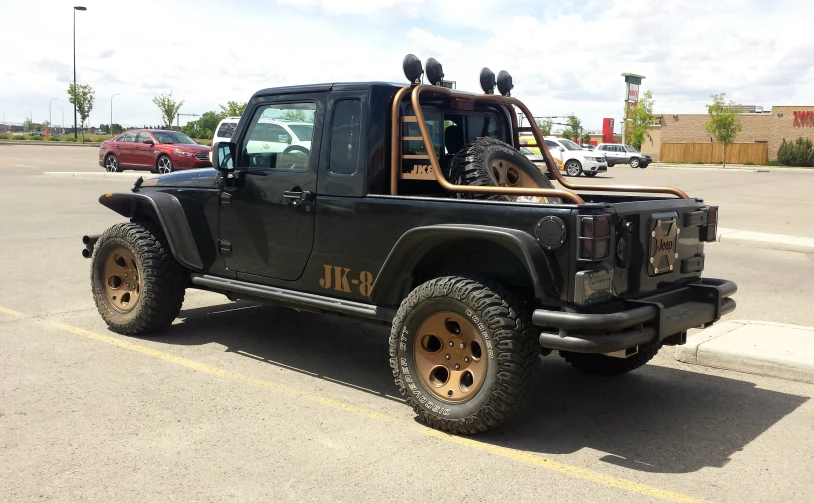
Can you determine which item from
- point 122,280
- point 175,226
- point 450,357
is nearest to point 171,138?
point 122,280

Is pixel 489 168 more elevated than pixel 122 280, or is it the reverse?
pixel 489 168

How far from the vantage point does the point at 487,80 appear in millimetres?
5996

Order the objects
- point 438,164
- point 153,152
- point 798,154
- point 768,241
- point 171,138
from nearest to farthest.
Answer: point 438,164 < point 768,241 < point 153,152 < point 171,138 < point 798,154

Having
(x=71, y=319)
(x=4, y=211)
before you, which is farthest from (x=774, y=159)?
(x=71, y=319)

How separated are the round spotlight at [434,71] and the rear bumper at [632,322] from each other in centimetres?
197

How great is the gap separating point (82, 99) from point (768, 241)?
206 ft

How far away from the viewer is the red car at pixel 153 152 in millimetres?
24672

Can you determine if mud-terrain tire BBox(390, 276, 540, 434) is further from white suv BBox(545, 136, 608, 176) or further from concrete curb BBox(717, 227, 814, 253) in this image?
white suv BBox(545, 136, 608, 176)

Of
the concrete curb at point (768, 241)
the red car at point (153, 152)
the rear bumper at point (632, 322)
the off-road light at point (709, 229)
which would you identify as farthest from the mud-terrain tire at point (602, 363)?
the red car at point (153, 152)

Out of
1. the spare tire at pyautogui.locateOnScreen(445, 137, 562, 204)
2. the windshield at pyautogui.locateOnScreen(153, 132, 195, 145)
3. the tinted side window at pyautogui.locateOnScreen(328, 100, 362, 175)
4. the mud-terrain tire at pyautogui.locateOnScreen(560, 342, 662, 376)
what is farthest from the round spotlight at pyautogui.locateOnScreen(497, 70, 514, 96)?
the windshield at pyautogui.locateOnScreen(153, 132, 195, 145)

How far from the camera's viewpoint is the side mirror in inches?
230

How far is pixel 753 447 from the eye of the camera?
448 cm

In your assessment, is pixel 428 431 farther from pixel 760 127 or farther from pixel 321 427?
pixel 760 127

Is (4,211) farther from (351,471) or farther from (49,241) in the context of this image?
(351,471)
